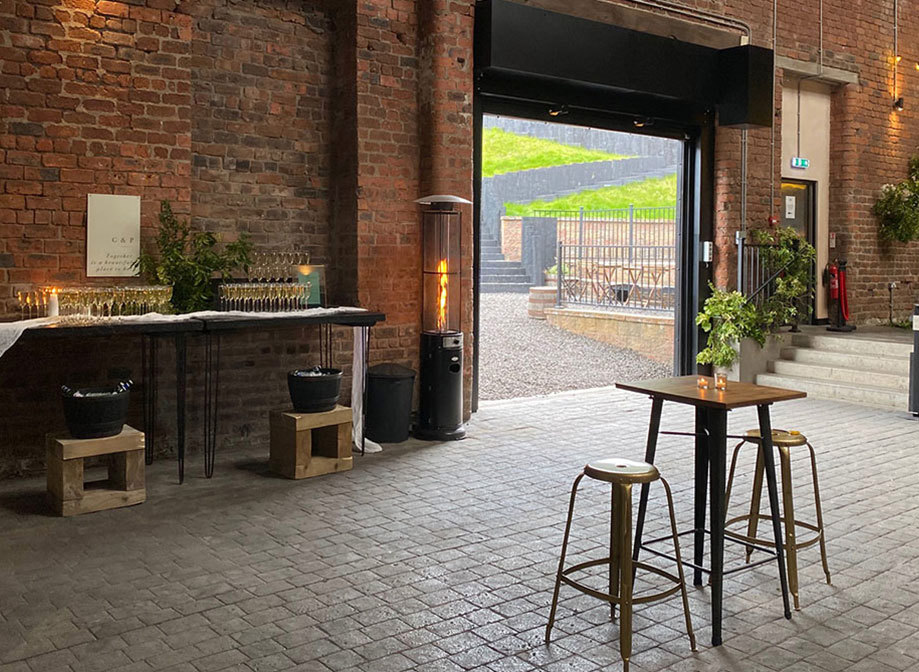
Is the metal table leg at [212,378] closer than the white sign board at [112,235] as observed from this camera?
No

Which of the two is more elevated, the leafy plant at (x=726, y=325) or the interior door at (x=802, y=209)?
the interior door at (x=802, y=209)

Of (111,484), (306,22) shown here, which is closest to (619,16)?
(306,22)

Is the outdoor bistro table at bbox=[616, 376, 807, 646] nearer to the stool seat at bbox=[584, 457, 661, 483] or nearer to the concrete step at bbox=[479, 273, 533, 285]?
the stool seat at bbox=[584, 457, 661, 483]

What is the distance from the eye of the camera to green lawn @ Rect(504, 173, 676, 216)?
1333 cm

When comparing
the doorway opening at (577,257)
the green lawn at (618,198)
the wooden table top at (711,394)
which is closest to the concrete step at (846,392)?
the doorway opening at (577,257)

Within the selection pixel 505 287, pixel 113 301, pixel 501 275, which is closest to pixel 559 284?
pixel 505 287

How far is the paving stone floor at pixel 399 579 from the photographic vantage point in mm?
3293

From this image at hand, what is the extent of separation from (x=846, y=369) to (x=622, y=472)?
6913 mm

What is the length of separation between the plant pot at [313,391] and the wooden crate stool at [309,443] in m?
0.06

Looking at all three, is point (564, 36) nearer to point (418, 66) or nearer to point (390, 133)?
point (418, 66)

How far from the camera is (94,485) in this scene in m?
5.38

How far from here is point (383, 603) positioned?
378 centimetres

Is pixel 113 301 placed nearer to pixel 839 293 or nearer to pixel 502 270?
pixel 839 293

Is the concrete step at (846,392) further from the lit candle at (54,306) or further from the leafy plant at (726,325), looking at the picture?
the lit candle at (54,306)
